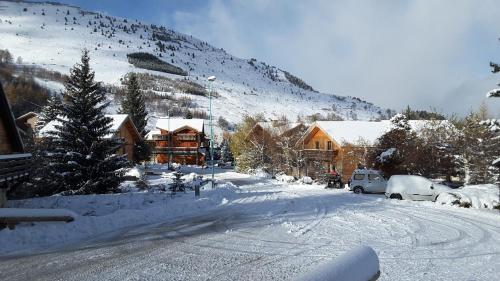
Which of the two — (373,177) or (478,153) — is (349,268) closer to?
(373,177)

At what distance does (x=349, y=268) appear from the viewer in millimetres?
3051

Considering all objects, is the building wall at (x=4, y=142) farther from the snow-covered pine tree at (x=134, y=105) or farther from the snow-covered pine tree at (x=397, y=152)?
the snow-covered pine tree at (x=134, y=105)

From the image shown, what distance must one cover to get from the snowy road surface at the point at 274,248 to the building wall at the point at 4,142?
1016 centimetres

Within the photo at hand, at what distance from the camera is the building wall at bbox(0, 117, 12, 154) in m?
21.3

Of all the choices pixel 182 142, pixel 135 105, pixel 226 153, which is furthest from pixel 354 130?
pixel 226 153

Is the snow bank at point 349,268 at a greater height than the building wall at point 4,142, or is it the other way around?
the building wall at point 4,142

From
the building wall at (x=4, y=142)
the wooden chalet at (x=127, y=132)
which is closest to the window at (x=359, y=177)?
the building wall at (x=4, y=142)

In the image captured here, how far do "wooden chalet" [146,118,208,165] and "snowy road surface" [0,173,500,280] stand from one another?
225 feet

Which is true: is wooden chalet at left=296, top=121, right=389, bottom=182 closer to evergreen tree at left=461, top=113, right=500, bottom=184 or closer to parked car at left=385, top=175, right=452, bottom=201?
evergreen tree at left=461, top=113, right=500, bottom=184

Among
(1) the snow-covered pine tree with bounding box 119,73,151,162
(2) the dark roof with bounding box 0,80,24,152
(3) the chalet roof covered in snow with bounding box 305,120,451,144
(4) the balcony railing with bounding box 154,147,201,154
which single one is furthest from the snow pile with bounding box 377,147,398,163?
(4) the balcony railing with bounding box 154,147,201,154

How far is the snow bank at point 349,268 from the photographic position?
2830mm

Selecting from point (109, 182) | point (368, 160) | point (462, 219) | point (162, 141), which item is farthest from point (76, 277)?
point (162, 141)

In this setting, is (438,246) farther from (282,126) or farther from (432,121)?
(282,126)

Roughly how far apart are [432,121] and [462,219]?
28343 millimetres
